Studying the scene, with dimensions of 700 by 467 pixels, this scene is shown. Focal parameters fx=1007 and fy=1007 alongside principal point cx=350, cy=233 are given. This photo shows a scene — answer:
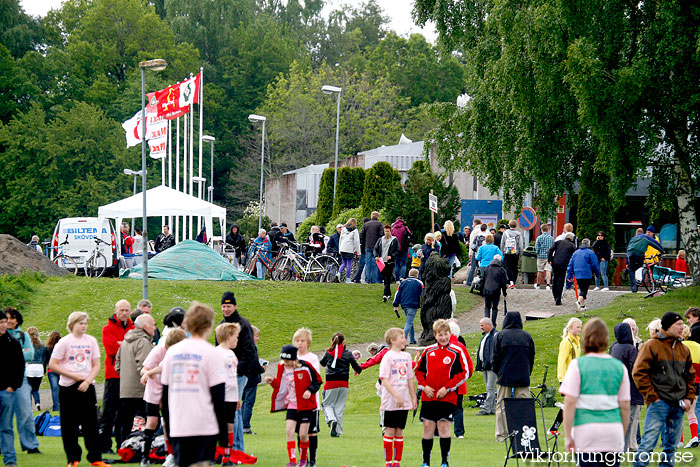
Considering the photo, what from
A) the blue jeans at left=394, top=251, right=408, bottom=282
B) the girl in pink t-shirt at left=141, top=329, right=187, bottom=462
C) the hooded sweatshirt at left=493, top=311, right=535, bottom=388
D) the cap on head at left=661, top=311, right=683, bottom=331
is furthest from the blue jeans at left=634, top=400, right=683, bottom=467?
the blue jeans at left=394, top=251, right=408, bottom=282

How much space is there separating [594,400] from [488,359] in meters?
7.35

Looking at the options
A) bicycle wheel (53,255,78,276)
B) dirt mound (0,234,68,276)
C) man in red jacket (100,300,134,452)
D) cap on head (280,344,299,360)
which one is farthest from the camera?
bicycle wheel (53,255,78,276)

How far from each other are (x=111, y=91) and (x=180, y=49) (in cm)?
699

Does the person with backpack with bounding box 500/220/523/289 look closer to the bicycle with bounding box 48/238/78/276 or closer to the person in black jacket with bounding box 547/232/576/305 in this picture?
the person in black jacket with bounding box 547/232/576/305

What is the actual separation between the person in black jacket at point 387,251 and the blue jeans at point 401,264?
118cm

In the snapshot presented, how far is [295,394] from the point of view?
10.9m

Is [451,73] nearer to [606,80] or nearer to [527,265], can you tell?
[527,265]

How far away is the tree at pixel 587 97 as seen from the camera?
70.2 ft

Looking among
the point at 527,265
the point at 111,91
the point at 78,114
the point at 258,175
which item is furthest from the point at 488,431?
the point at 258,175

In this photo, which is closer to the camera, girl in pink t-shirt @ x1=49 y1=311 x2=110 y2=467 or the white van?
girl in pink t-shirt @ x1=49 y1=311 x2=110 y2=467

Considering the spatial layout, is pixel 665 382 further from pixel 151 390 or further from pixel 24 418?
pixel 24 418

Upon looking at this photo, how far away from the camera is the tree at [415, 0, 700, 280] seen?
21.4 m

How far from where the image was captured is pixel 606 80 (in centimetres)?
2169

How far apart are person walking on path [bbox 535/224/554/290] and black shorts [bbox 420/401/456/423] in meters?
17.4
